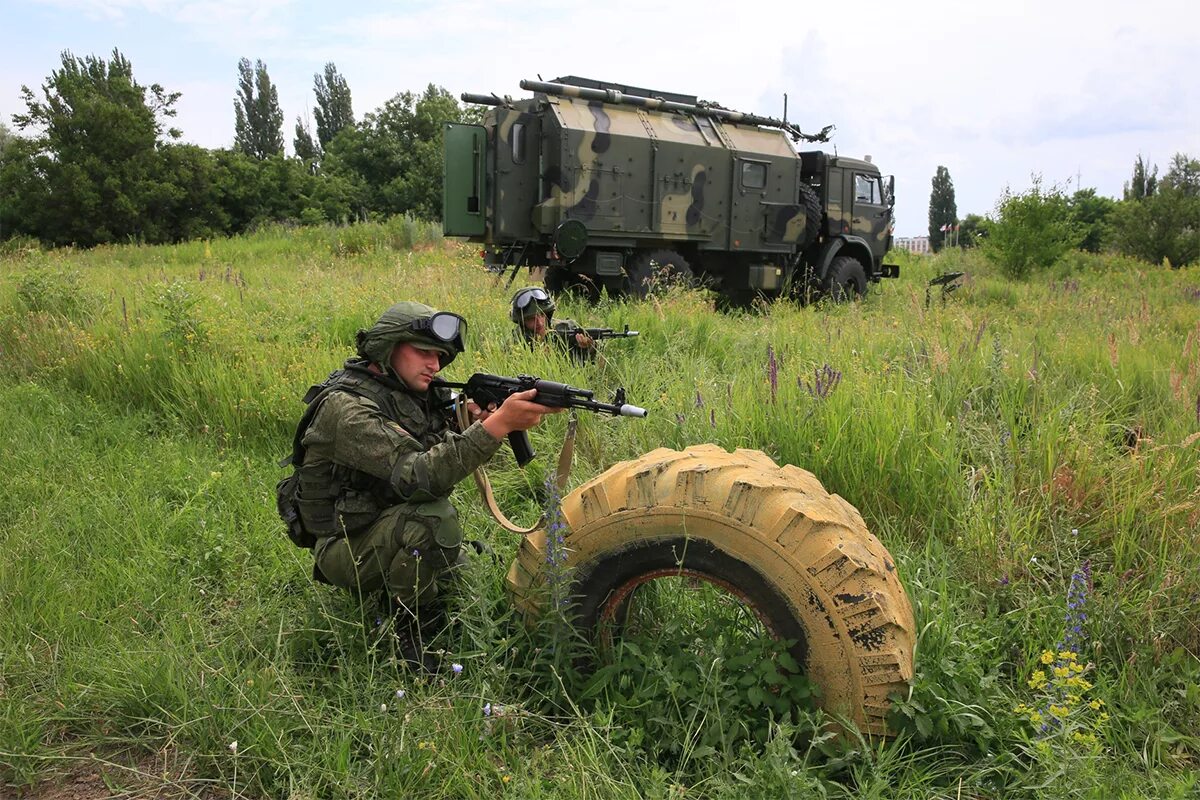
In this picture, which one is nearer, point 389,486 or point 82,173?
point 389,486

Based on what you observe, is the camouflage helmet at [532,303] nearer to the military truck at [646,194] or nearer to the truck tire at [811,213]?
the military truck at [646,194]

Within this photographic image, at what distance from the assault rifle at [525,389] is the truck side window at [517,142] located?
710 cm

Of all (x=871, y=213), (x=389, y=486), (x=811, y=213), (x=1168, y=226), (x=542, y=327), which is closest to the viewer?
(x=389, y=486)

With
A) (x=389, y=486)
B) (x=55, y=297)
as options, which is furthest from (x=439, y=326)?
(x=55, y=297)

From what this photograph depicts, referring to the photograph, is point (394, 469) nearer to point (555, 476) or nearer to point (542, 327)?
point (555, 476)

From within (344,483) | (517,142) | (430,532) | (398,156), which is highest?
(398,156)

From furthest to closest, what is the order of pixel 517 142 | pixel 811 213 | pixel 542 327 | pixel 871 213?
pixel 871 213 < pixel 811 213 < pixel 517 142 < pixel 542 327

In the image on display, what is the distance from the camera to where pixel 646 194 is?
9875 millimetres

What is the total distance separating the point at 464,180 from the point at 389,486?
7.36m

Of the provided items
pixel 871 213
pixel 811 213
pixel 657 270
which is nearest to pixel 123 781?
pixel 657 270

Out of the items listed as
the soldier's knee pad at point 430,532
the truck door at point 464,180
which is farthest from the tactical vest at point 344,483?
the truck door at point 464,180

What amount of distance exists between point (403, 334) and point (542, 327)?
2547mm

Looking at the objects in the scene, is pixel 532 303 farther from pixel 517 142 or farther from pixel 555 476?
pixel 517 142

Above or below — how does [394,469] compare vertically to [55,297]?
below
